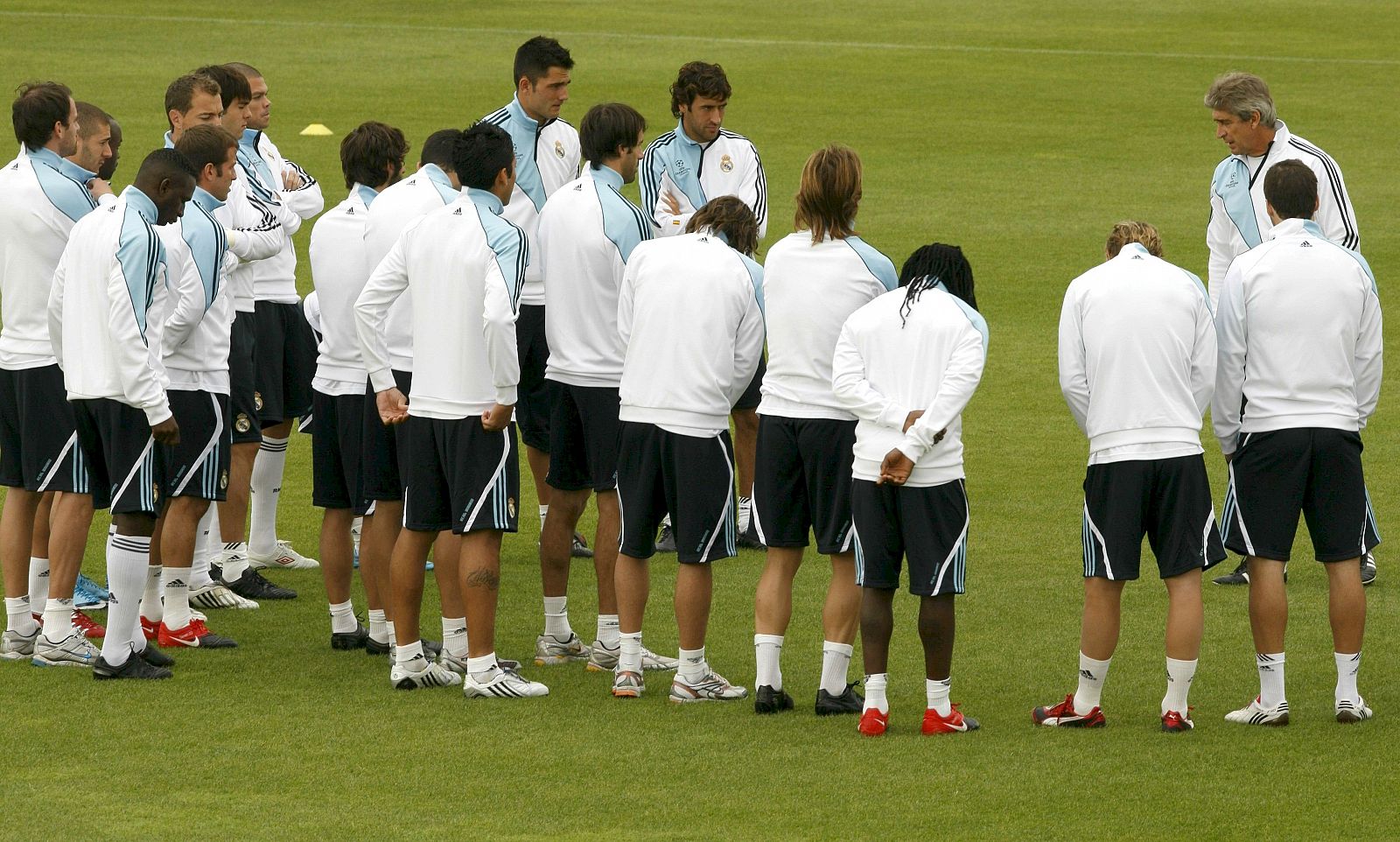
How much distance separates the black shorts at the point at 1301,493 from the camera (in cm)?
639

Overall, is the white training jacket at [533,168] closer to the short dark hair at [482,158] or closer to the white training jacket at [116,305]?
the short dark hair at [482,158]

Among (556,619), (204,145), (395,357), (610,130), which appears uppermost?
(610,130)

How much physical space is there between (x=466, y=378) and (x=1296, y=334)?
3.00m

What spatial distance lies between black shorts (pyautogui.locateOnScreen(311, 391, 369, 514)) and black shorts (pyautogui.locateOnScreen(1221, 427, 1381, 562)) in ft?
11.4

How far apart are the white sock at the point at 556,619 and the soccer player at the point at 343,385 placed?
2.25 ft

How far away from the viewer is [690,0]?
130 ft

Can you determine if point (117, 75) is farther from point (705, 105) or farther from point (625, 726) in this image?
point (625, 726)

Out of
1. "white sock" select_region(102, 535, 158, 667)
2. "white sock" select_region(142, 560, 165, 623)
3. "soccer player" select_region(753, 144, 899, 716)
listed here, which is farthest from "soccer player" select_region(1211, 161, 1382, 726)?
"white sock" select_region(142, 560, 165, 623)

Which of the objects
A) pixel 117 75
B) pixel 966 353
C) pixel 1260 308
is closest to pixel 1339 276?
pixel 1260 308

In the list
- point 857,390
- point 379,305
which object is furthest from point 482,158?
point 857,390

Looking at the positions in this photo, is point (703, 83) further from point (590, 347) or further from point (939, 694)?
point (939, 694)

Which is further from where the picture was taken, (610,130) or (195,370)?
(195,370)

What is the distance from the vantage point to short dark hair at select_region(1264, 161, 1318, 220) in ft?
21.3

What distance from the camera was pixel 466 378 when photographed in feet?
21.7
